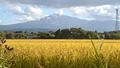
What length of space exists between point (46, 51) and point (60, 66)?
993 millimetres

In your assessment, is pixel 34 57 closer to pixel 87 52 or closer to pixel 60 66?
pixel 60 66

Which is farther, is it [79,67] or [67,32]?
[67,32]

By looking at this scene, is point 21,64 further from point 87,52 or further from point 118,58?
point 118,58

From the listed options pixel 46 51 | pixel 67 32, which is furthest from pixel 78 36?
pixel 46 51

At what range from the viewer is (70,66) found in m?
10.6

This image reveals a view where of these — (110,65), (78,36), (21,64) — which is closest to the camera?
(110,65)

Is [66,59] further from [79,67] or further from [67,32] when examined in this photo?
[67,32]

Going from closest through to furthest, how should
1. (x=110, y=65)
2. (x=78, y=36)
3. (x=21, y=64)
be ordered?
(x=110, y=65) < (x=21, y=64) < (x=78, y=36)

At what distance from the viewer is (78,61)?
1073cm

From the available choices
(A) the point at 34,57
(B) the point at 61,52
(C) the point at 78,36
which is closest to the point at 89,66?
(B) the point at 61,52

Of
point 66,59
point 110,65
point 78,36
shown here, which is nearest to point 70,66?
point 66,59

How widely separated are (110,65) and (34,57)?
251cm

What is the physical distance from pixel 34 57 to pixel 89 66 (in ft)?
6.13

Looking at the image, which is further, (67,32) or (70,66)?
(67,32)
